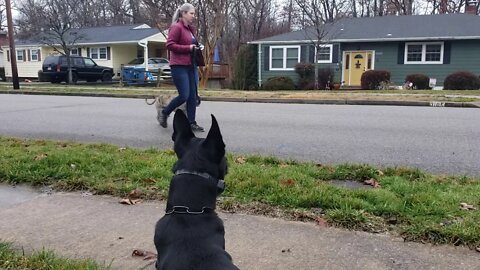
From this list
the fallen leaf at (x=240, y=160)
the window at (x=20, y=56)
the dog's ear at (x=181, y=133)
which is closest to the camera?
the dog's ear at (x=181, y=133)

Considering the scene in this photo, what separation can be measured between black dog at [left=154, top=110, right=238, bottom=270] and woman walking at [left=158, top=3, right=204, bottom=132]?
17.3ft

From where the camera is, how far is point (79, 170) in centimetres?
509

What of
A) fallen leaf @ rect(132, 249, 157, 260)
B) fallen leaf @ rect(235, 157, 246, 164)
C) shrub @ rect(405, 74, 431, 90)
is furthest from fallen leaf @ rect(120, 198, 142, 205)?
shrub @ rect(405, 74, 431, 90)

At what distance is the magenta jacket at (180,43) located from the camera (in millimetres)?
7559

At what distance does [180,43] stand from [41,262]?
519 centimetres

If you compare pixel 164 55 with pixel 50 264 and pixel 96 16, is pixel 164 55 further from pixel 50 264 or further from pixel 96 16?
pixel 50 264

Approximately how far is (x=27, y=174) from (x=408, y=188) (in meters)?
3.71

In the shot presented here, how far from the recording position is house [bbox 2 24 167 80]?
37844mm

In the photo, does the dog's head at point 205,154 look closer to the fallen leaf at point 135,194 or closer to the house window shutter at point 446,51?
the fallen leaf at point 135,194

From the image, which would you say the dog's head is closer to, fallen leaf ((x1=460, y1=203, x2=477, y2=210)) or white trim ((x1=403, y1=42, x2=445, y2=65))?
fallen leaf ((x1=460, y1=203, x2=477, y2=210))

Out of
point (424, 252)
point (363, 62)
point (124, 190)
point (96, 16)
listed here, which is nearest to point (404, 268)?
point (424, 252)

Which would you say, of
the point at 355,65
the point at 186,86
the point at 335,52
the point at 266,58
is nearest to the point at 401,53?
the point at 355,65

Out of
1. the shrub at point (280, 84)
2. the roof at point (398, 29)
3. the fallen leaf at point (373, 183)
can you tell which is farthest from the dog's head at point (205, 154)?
the roof at point (398, 29)

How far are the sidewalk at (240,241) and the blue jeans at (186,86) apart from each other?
384 centimetres
